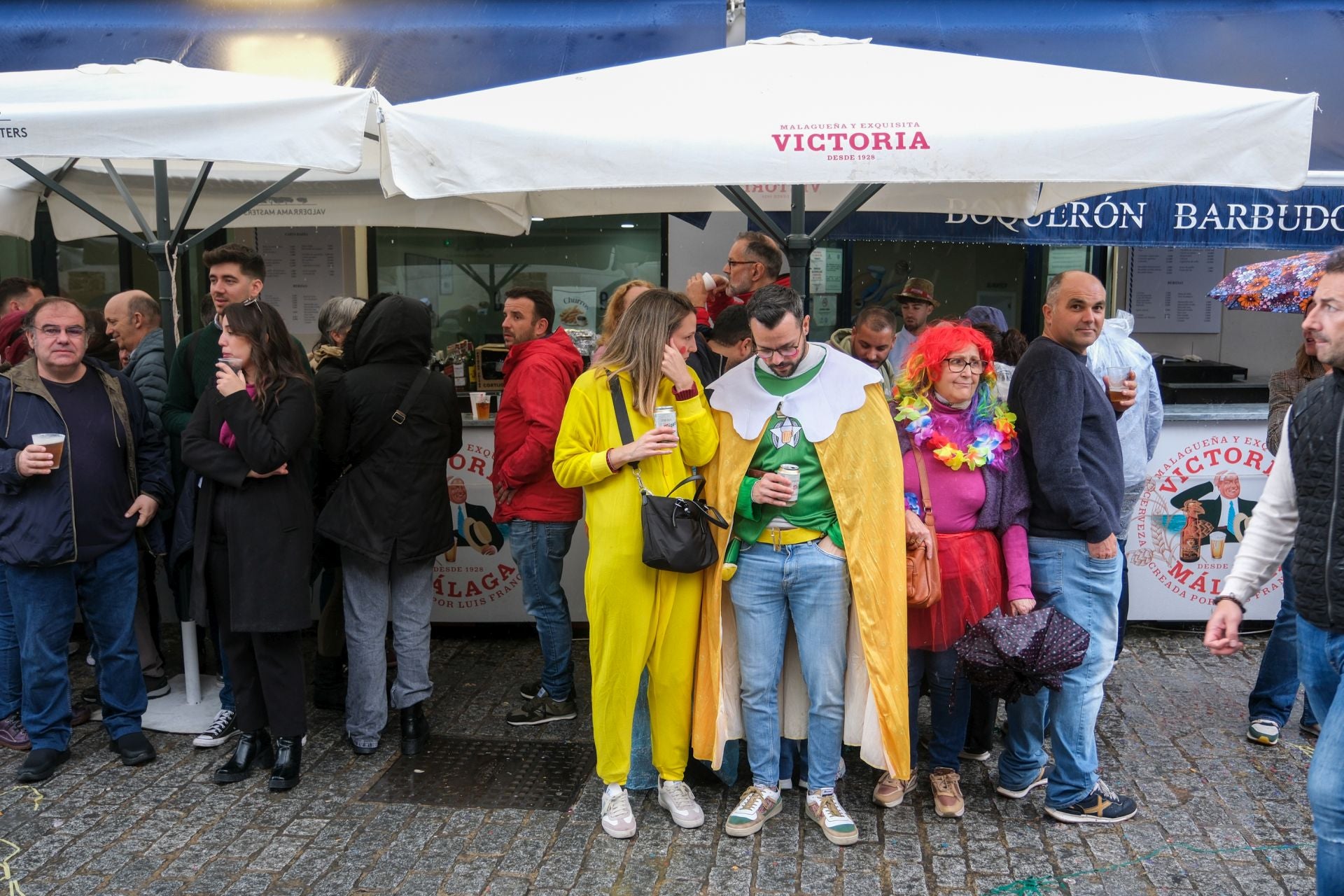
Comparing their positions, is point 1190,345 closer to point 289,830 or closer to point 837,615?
point 837,615

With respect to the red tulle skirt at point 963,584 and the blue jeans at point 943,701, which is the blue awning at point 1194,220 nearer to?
the red tulle skirt at point 963,584

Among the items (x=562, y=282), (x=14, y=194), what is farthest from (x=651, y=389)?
(x=562, y=282)

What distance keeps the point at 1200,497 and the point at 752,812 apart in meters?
3.48

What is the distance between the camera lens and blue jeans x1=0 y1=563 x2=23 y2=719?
15.4 ft

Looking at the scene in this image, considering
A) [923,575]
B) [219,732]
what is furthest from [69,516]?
[923,575]

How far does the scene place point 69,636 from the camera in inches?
182

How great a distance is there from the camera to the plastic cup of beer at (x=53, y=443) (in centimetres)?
414

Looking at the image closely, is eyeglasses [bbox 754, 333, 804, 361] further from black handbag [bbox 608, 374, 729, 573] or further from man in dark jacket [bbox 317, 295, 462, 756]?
man in dark jacket [bbox 317, 295, 462, 756]

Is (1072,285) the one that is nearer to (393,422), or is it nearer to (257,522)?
(393,422)

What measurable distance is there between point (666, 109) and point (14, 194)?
443 cm

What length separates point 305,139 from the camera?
402cm

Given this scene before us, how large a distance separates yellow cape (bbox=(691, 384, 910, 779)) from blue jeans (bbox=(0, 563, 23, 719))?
2857mm

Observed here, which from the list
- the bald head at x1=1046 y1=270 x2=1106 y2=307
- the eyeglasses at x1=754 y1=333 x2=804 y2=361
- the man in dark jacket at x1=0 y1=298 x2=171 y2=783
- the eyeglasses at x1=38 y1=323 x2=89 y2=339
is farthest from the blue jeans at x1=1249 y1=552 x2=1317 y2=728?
the eyeglasses at x1=38 y1=323 x2=89 y2=339

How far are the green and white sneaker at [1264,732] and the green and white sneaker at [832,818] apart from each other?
1928 millimetres
